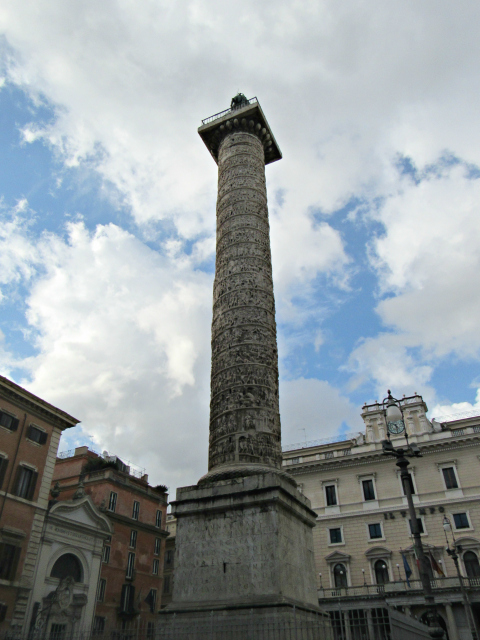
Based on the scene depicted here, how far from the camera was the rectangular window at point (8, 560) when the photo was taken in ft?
51.1

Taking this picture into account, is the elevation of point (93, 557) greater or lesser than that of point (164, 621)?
greater

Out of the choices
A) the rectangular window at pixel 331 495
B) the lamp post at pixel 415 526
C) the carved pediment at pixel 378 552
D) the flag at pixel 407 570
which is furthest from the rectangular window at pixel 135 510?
the lamp post at pixel 415 526

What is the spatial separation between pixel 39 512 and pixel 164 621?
11.8 m

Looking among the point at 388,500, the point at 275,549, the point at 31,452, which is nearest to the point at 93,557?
the point at 31,452

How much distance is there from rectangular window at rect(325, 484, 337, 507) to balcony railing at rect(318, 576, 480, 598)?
4.05m

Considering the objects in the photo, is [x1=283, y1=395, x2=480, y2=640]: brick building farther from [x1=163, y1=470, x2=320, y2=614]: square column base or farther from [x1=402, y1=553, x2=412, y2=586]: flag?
[x1=163, y1=470, x2=320, y2=614]: square column base

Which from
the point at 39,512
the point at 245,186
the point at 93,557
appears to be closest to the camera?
the point at 245,186

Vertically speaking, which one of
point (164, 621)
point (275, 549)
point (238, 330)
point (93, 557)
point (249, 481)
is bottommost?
point (164, 621)

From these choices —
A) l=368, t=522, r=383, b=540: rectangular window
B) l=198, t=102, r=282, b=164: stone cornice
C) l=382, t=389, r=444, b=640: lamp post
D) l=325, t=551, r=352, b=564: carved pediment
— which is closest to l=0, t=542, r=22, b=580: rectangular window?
l=382, t=389, r=444, b=640: lamp post

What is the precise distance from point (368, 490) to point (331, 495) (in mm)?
1968

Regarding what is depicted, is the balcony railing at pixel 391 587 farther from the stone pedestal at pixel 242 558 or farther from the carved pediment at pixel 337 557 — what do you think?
the stone pedestal at pixel 242 558

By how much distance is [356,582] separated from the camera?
23.0 metres

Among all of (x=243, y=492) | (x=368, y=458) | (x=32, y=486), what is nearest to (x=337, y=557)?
(x=368, y=458)

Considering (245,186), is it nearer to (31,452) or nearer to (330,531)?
(31,452)
